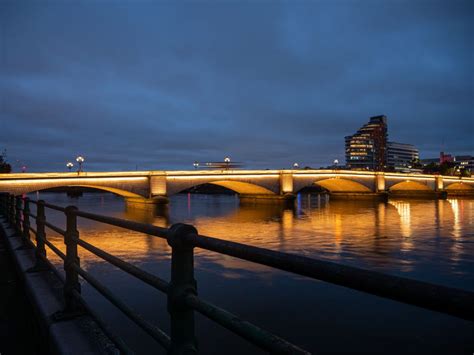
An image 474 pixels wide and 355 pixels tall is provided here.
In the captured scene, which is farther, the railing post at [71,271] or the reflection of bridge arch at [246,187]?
the reflection of bridge arch at [246,187]

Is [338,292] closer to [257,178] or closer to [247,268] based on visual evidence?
[247,268]

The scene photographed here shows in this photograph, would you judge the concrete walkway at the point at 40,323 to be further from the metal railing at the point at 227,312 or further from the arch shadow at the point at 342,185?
the arch shadow at the point at 342,185

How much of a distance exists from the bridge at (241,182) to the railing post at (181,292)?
45.8m

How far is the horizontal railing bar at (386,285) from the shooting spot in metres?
1.08

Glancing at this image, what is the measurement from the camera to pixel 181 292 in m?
2.03

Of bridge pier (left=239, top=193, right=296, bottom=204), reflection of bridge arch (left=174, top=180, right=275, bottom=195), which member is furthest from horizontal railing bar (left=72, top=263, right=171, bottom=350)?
bridge pier (left=239, top=193, right=296, bottom=204)

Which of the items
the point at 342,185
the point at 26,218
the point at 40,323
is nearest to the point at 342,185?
the point at 342,185

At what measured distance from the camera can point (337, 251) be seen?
17.8 meters

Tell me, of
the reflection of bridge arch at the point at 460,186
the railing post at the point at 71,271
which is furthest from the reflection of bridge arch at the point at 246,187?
the reflection of bridge arch at the point at 460,186

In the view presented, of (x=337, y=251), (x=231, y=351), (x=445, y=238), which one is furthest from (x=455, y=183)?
(x=231, y=351)

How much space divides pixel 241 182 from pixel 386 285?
2197 inches

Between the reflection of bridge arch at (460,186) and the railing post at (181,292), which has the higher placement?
the railing post at (181,292)

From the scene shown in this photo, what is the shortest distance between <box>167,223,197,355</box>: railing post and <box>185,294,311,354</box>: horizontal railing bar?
0.13 meters

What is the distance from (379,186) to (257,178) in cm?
2864
